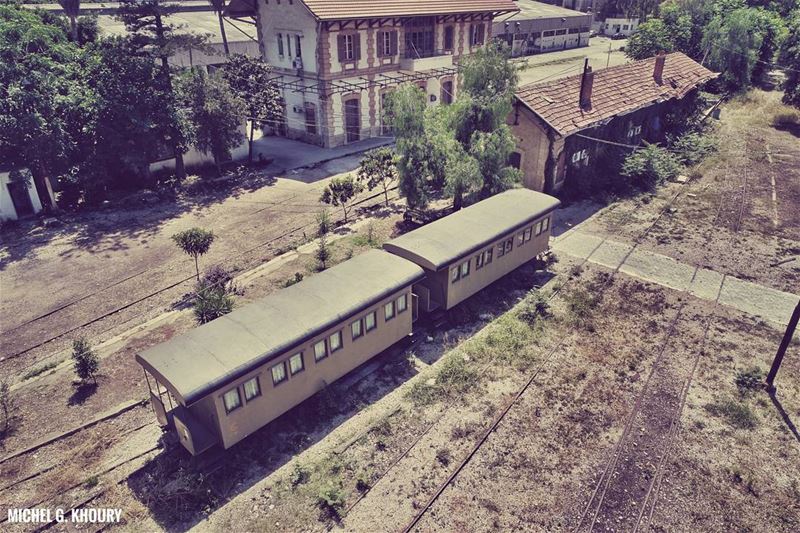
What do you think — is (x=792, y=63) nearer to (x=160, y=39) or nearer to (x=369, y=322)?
(x=369, y=322)

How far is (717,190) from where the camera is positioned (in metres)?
32.7

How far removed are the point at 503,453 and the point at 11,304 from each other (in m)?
19.9

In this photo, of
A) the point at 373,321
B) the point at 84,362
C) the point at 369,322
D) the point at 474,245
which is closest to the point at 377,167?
the point at 474,245

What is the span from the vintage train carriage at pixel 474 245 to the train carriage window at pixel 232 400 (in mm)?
7939

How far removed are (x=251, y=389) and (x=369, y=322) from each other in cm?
435

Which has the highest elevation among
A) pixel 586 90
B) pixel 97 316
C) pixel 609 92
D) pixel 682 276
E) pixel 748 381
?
pixel 586 90

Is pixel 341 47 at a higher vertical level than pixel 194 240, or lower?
higher

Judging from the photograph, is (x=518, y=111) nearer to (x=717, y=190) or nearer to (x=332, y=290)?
(x=717, y=190)

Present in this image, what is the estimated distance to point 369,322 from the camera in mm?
16781

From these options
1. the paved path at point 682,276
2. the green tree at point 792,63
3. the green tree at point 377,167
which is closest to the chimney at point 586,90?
the paved path at point 682,276

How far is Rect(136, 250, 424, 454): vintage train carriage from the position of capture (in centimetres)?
1336

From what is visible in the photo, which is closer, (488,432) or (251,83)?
(488,432)

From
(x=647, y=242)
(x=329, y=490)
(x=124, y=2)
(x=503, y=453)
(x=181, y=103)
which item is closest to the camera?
(x=329, y=490)

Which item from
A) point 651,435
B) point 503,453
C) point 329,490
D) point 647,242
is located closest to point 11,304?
point 329,490
